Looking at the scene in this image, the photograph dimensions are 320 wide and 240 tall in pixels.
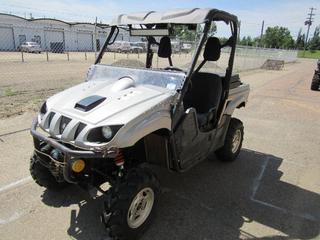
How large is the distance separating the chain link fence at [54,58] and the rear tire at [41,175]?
1867 millimetres

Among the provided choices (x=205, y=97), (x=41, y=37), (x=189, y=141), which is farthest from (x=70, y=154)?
(x=41, y=37)

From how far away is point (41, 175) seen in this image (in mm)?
3729

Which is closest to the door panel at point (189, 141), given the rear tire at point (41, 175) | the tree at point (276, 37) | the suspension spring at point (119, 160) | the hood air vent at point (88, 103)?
the suspension spring at point (119, 160)

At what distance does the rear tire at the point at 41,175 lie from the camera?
3678mm

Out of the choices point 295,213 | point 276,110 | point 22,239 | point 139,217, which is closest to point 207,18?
point 139,217

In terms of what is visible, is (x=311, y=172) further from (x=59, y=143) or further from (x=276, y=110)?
(x=276, y=110)

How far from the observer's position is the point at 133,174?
306 cm

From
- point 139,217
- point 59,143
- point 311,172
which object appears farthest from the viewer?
point 311,172

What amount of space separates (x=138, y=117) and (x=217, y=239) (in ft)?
4.77

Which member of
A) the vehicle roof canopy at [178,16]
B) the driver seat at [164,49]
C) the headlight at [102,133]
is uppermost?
the vehicle roof canopy at [178,16]

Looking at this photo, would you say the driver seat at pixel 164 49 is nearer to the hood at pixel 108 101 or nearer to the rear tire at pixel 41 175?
the hood at pixel 108 101

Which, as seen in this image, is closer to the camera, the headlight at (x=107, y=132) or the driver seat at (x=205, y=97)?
the headlight at (x=107, y=132)

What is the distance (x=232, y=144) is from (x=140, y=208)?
233 centimetres

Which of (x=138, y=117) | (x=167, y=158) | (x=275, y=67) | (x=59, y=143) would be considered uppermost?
(x=138, y=117)
